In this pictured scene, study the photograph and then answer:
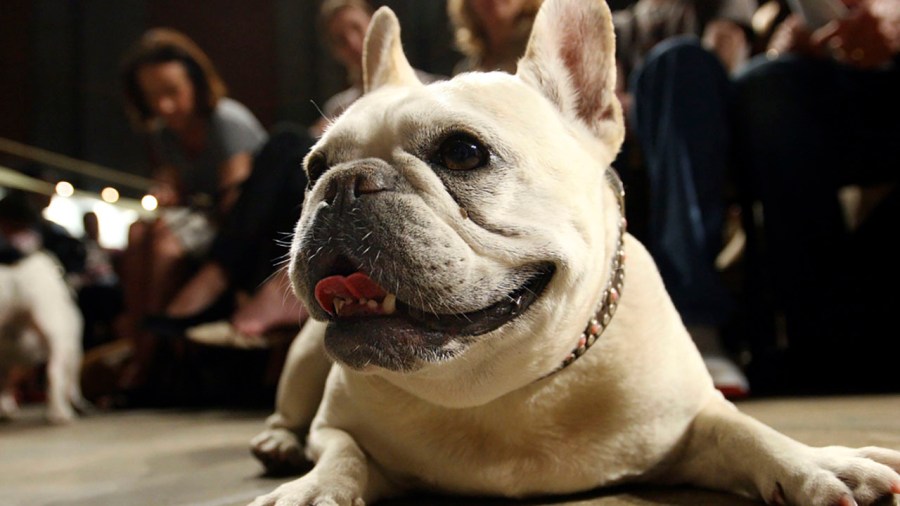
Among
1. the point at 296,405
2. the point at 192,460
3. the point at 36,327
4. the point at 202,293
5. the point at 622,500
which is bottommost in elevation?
the point at 36,327

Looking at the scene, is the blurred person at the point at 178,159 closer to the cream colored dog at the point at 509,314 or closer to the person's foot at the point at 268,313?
the person's foot at the point at 268,313

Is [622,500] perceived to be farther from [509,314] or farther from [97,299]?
[97,299]

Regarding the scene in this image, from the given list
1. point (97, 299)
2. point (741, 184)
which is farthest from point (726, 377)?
point (97, 299)

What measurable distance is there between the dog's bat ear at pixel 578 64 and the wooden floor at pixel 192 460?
0.44 meters

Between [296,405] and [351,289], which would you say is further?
[296,405]

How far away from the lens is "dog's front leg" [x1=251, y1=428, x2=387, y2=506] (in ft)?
2.53

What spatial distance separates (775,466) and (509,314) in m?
0.31

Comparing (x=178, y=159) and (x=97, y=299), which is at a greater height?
(x=178, y=159)

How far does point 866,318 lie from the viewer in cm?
187

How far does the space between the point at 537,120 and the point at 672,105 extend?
3.64 ft

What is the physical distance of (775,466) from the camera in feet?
2.47

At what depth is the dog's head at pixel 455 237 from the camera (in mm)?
690

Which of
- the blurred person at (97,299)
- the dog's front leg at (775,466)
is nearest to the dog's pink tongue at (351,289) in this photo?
the dog's front leg at (775,466)

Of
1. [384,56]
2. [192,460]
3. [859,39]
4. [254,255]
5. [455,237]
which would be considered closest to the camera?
[455,237]
